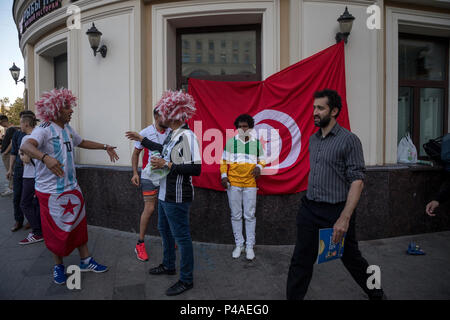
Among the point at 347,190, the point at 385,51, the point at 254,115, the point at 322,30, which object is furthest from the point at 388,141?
the point at 347,190

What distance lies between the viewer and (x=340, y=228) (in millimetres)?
2338

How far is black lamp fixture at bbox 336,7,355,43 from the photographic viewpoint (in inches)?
179

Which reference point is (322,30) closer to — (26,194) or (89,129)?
(89,129)

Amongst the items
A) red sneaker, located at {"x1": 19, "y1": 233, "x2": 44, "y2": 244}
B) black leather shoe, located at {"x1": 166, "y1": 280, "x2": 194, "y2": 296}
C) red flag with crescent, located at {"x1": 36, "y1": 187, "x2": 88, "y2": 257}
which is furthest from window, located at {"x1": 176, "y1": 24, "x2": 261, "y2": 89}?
black leather shoe, located at {"x1": 166, "y1": 280, "x2": 194, "y2": 296}

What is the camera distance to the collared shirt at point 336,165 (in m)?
2.46

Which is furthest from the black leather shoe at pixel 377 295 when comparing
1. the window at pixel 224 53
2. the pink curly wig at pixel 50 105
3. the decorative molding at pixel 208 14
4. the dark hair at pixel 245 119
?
the window at pixel 224 53

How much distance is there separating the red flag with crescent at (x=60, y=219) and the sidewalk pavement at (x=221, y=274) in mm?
466

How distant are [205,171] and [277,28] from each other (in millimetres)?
2555

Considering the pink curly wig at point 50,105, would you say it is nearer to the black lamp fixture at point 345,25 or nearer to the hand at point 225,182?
the hand at point 225,182

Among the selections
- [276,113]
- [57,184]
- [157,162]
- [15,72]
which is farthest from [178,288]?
[15,72]

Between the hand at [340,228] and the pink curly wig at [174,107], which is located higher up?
the pink curly wig at [174,107]

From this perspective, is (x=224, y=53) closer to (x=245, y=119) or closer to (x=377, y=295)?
(x=245, y=119)

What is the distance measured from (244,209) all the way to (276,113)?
150cm

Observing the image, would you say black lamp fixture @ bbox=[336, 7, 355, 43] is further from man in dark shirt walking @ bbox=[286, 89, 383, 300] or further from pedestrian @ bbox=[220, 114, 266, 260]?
man in dark shirt walking @ bbox=[286, 89, 383, 300]
